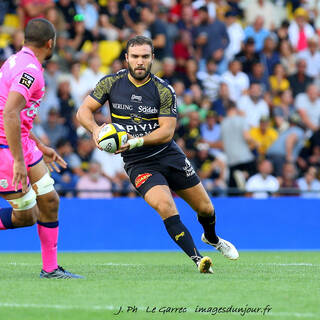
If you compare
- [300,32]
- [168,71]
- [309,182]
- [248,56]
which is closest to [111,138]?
[168,71]

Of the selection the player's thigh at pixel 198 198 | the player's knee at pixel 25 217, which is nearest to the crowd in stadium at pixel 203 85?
the player's thigh at pixel 198 198

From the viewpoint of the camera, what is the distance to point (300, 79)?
61.1 ft

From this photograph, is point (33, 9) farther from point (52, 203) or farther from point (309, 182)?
point (52, 203)

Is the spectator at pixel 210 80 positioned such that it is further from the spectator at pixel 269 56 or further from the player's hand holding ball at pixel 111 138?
the player's hand holding ball at pixel 111 138

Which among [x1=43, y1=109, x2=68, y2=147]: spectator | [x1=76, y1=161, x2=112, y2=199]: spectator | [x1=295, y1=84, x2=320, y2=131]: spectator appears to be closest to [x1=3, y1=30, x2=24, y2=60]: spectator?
[x1=43, y1=109, x2=68, y2=147]: spectator

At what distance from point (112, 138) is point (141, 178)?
0.64 m

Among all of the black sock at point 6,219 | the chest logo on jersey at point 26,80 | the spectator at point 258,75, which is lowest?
the spectator at point 258,75

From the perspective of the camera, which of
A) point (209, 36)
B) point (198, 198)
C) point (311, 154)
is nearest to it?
point (198, 198)

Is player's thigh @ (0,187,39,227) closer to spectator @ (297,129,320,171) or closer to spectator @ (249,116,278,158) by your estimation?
spectator @ (249,116,278,158)

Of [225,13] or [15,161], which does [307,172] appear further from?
[15,161]

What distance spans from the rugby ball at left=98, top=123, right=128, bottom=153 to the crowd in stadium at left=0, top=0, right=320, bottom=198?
19.2 feet

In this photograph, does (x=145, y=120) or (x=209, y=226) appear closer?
(x=145, y=120)

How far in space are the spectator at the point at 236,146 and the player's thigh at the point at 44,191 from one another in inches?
332

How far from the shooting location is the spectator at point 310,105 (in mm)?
17688
